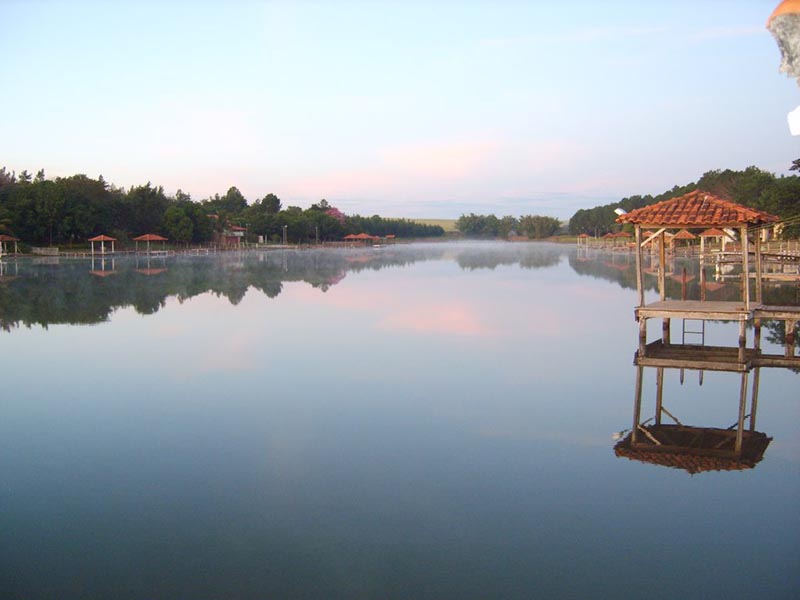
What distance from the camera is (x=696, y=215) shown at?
11.6 meters

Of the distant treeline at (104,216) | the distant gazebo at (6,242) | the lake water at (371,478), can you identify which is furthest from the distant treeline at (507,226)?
the lake water at (371,478)

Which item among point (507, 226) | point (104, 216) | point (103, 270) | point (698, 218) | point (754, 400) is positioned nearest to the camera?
point (754, 400)

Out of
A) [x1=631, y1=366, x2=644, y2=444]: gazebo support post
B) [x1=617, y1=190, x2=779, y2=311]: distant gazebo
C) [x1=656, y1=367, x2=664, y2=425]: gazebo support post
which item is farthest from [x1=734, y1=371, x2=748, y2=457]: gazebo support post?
[x1=617, y1=190, x2=779, y2=311]: distant gazebo

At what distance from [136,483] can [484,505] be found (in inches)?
110

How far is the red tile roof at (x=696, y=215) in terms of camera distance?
1138cm

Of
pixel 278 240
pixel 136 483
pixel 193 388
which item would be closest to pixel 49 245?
pixel 278 240

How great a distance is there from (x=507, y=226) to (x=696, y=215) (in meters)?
159

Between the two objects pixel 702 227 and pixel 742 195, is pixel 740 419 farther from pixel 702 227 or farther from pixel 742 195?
pixel 742 195

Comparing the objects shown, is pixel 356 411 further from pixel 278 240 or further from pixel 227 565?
pixel 278 240

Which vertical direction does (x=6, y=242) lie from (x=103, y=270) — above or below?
above

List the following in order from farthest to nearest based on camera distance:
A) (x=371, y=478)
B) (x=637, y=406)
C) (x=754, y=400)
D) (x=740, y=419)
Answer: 1. (x=754, y=400)
2. (x=637, y=406)
3. (x=740, y=419)
4. (x=371, y=478)

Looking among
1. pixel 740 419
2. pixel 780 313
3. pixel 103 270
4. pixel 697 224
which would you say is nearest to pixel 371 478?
pixel 740 419

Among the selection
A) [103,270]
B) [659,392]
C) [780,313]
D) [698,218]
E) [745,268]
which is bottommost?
[659,392]

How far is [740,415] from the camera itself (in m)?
7.86
